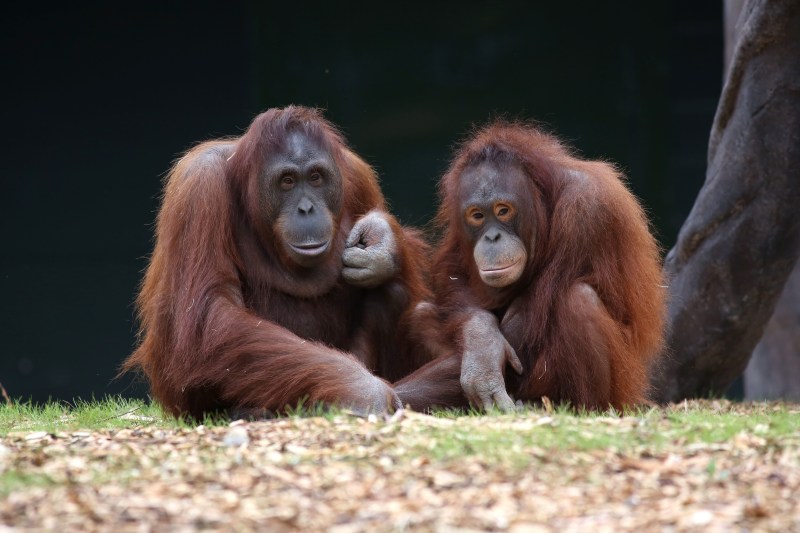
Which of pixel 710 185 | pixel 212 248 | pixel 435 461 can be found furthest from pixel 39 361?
pixel 435 461

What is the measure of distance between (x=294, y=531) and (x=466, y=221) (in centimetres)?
250

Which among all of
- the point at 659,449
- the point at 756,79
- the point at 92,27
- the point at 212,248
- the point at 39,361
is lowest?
the point at 39,361

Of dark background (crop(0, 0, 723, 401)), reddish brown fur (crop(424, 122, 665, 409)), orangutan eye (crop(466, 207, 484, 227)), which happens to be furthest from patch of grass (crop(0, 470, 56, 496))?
dark background (crop(0, 0, 723, 401))

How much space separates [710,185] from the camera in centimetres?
650

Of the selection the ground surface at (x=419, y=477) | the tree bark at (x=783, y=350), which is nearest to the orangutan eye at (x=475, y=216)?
the ground surface at (x=419, y=477)

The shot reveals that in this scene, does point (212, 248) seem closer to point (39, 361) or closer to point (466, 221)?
point (466, 221)

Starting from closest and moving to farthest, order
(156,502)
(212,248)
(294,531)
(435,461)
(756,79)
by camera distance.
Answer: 1. (294,531)
2. (156,502)
3. (435,461)
4. (212,248)
5. (756,79)

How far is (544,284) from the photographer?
4953 mm

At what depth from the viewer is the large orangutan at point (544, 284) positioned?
4.84m

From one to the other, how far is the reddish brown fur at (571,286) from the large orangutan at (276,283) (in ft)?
1.21

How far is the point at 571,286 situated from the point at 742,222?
1898 mm

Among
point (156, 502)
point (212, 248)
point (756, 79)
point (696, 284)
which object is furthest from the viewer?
point (696, 284)

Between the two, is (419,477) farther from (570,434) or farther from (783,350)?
(783,350)

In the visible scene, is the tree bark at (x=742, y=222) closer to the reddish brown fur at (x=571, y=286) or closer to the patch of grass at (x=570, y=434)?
the reddish brown fur at (x=571, y=286)
